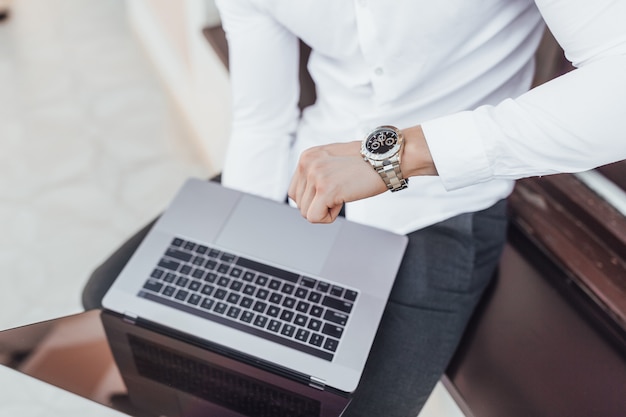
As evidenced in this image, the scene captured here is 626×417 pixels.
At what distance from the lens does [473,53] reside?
2.85 ft

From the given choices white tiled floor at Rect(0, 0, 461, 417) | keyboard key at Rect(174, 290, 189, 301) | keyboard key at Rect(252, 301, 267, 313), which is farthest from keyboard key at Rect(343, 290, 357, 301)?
white tiled floor at Rect(0, 0, 461, 417)

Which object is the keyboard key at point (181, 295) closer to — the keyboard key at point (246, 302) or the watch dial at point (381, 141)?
the keyboard key at point (246, 302)

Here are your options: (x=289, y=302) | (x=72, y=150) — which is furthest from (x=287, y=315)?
(x=72, y=150)

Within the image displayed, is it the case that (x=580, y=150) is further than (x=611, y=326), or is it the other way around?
(x=611, y=326)

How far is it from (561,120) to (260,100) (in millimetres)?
512

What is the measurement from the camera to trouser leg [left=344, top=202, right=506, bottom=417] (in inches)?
35.1

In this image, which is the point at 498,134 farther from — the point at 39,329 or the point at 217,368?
the point at 39,329

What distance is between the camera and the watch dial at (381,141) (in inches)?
30.3

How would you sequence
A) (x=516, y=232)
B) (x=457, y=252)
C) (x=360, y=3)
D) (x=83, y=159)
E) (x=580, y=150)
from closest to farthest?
(x=580, y=150) → (x=360, y=3) → (x=457, y=252) → (x=516, y=232) → (x=83, y=159)

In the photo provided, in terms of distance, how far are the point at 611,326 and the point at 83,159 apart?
1.47 meters

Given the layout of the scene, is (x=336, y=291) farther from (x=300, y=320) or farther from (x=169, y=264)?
(x=169, y=264)

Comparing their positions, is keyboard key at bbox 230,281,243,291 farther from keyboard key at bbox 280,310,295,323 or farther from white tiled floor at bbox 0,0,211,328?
white tiled floor at bbox 0,0,211,328

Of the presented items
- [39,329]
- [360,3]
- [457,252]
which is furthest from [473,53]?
[39,329]

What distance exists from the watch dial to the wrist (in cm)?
2
